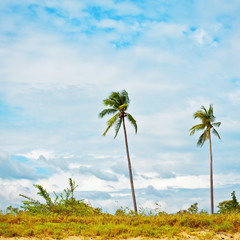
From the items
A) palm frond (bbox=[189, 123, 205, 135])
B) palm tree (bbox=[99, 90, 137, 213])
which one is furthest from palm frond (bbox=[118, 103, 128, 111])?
palm frond (bbox=[189, 123, 205, 135])

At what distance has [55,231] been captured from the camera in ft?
38.6

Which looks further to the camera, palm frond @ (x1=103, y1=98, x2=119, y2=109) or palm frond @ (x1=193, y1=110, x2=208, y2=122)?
palm frond @ (x1=193, y1=110, x2=208, y2=122)

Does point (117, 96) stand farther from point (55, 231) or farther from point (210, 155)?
point (55, 231)

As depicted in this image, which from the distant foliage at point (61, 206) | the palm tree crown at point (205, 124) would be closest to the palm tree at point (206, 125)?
the palm tree crown at point (205, 124)

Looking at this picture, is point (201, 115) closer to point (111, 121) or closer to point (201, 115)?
point (201, 115)

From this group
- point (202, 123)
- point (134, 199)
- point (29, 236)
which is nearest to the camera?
point (29, 236)

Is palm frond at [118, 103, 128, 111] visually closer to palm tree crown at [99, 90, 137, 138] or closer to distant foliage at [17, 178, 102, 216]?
palm tree crown at [99, 90, 137, 138]

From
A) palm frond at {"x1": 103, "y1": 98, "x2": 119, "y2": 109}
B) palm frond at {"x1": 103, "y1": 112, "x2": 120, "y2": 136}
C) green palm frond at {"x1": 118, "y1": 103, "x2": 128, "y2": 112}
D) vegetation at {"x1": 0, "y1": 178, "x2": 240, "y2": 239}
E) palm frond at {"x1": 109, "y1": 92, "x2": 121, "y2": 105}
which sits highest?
palm frond at {"x1": 109, "y1": 92, "x2": 121, "y2": 105}

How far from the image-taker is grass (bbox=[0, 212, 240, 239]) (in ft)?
38.3

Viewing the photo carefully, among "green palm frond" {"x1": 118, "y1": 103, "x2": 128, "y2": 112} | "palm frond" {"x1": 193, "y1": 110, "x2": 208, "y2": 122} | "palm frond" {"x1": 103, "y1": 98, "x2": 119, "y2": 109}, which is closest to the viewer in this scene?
"green palm frond" {"x1": 118, "y1": 103, "x2": 128, "y2": 112}

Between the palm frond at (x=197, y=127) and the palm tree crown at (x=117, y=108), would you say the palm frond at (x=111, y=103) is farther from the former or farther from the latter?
the palm frond at (x=197, y=127)

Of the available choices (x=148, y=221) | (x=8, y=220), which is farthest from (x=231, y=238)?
(x=8, y=220)

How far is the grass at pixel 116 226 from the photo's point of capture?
38.3 feet

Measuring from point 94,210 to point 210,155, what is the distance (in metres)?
26.3
